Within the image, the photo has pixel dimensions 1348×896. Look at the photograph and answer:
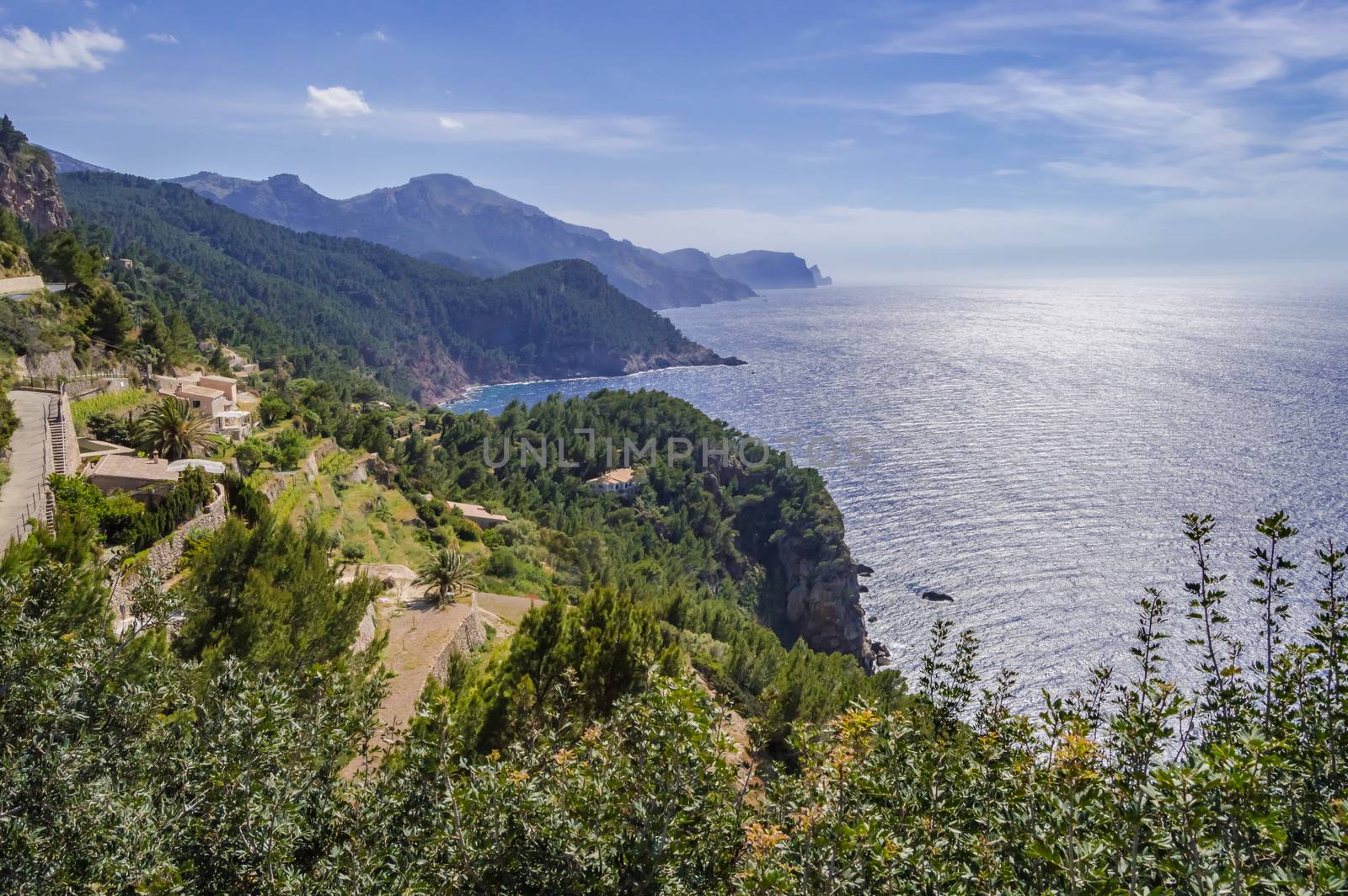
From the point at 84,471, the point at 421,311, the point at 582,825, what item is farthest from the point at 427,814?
the point at 421,311

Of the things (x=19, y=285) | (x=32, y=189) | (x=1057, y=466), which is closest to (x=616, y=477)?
(x=1057, y=466)

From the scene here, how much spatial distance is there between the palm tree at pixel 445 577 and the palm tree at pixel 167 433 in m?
9.32

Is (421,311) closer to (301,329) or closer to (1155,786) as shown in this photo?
(301,329)

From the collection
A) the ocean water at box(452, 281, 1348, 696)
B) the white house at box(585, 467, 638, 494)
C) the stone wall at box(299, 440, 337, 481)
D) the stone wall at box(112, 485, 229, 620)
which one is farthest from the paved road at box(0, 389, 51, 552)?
the white house at box(585, 467, 638, 494)

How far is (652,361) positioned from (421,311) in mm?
68421

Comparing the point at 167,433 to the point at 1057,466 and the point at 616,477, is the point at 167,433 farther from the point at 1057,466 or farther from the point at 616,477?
the point at 1057,466

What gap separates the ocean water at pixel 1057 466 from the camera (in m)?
47.5

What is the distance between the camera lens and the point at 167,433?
24.9 m

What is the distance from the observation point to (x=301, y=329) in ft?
463

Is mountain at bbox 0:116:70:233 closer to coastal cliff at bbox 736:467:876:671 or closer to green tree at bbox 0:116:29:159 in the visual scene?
green tree at bbox 0:116:29:159

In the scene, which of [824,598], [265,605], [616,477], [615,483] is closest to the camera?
[265,605]

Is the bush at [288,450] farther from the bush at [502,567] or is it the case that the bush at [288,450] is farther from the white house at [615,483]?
the white house at [615,483]

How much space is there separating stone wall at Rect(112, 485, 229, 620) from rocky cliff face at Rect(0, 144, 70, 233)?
73726mm

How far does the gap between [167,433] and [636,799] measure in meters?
25.1
